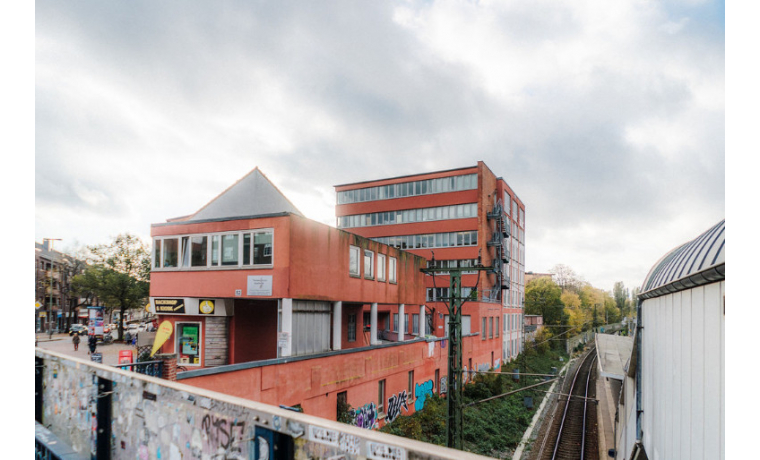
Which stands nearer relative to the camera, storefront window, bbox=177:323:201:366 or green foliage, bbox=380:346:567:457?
storefront window, bbox=177:323:201:366

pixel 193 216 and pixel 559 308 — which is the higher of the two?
pixel 193 216

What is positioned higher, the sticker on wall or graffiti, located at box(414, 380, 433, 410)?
the sticker on wall

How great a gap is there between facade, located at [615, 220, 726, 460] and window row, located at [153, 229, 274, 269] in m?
12.5

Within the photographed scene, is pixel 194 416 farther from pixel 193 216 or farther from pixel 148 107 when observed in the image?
pixel 193 216

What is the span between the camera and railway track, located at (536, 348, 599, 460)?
2153 cm

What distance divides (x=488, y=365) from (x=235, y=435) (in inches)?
1587

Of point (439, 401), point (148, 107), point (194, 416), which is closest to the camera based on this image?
point (194, 416)

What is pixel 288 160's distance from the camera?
1941 cm

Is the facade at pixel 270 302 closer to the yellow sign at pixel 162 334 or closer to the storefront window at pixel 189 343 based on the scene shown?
the storefront window at pixel 189 343

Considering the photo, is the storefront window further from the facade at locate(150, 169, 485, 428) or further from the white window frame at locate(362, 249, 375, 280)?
the white window frame at locate(362, 249, 375, 280)

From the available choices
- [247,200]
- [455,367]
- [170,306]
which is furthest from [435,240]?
[170,306]

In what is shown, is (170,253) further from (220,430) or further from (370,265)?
(220,430)

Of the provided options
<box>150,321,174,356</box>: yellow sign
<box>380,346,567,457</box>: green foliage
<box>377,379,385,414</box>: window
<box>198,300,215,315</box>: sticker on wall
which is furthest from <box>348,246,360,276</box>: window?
<box>150,321,174,356</box>: yellow sign
